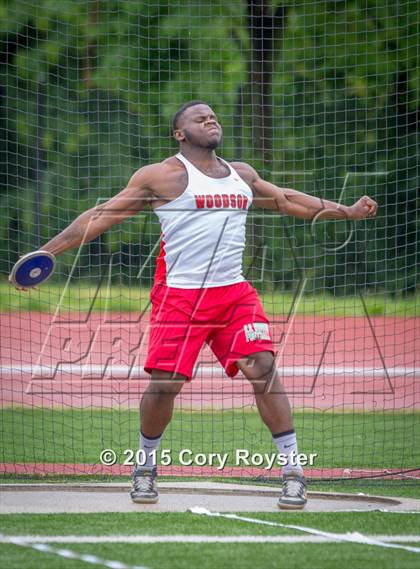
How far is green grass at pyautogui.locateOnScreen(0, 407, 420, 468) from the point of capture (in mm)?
8531

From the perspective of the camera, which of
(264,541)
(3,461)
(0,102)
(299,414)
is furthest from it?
(0,102)

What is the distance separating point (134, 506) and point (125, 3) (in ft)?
44.6

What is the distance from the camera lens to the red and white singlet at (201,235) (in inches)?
235

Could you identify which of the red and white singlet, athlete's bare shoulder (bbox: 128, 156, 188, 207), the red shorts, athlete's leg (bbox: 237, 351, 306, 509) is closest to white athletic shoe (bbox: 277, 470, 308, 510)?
athlete's leg (bbox: 237, 351, 306, 509)

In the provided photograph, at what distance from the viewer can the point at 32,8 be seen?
18.4m

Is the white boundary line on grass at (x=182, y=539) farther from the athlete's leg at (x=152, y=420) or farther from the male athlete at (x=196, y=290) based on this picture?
the athlete's leg at (x=152, y=420)

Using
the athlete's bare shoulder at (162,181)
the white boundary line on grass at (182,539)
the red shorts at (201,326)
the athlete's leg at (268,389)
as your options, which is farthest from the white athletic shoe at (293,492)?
the athlete's bare shoulder at (162,181)

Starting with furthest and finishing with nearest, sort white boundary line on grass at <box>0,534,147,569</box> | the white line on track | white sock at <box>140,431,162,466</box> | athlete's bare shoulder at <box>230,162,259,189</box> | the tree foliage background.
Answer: the tree foliage background < the white line on track < athlete's bare shoulder at <box>230,162,259,189</box> < white sock at <box>140,431,162,466</box> < white boundary line on grass at <box>0,534,147,569</box>

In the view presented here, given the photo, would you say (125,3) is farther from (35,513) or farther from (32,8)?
(35,513)

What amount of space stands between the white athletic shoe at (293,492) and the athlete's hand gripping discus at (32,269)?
1.75 m

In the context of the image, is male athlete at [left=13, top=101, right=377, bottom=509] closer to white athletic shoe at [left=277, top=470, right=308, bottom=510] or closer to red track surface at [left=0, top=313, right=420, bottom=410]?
white athletic shoe at [left=277, top=470, right=308, bottom=510]

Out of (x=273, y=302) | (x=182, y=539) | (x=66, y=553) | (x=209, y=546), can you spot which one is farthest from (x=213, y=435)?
(x=66, y=553)

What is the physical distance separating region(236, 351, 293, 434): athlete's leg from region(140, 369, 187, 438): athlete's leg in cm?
38

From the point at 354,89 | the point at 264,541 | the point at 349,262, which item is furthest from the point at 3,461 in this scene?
the point at 354,89
